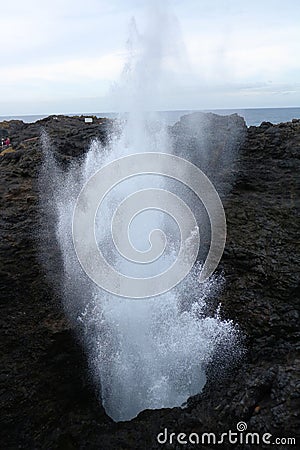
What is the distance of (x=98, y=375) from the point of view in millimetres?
6309

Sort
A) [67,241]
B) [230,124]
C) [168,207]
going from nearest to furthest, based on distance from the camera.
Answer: [67,241], [168,207], [230,124]

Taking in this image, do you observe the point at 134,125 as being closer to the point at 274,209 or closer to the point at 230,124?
the point at 230,124

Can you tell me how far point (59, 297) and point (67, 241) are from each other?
1.24 metres

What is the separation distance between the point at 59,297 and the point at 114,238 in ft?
5.34

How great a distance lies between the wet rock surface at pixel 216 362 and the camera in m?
5.09

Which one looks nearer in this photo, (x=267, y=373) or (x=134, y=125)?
(x=267, y=373)

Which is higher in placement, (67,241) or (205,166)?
(205,166)

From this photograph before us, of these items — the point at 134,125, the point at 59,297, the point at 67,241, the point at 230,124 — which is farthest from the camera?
the point at 230,124

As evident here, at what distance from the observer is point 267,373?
17.3ft

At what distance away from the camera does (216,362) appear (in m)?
5.91

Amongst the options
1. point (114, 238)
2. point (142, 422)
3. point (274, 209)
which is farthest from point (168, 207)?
point (142, 422)

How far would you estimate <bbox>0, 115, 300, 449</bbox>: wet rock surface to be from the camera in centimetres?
509

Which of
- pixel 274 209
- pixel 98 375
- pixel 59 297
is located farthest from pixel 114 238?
pixel 274 209

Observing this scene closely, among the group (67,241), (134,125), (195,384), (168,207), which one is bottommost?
(195,384)
